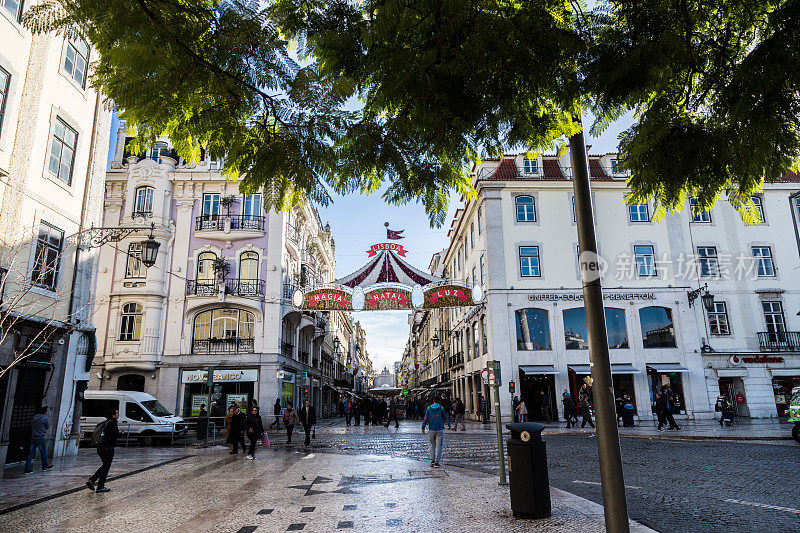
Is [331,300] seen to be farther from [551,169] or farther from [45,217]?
[551,169]

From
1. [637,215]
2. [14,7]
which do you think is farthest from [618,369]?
[14,7]

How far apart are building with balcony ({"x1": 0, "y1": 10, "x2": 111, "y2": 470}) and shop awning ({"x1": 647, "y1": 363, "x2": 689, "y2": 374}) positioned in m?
28.1

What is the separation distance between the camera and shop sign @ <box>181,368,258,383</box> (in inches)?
1209

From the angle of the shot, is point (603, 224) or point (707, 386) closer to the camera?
point (707, 386)

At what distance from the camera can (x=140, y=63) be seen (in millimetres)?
3705

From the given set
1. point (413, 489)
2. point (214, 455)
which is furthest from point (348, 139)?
point (214, 455)

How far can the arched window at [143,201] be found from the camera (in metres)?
32.2

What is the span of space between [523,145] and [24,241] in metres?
14.3

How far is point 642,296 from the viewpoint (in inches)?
1258

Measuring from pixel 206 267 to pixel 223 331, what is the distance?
13.5 ft

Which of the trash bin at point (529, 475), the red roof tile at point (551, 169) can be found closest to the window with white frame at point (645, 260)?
the red roof tile at point (551, 169)

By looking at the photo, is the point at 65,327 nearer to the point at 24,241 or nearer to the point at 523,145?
the point at 24,241

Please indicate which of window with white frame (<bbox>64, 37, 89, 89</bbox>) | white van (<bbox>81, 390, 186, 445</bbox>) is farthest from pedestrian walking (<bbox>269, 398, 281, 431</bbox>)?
window with white frame (<bbox>64, 37, 89, 89</bbox>)

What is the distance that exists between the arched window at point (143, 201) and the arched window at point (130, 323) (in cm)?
565
